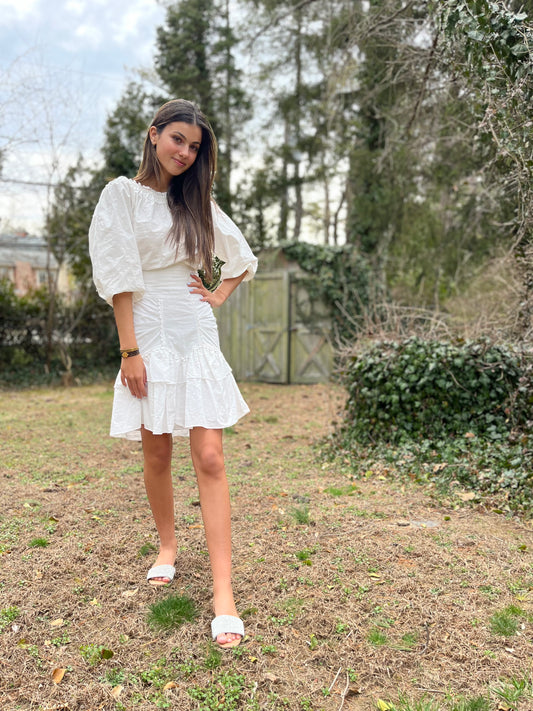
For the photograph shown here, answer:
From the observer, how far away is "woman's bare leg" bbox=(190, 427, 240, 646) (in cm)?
213

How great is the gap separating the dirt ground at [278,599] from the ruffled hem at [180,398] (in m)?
0.74

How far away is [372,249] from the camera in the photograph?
1135 centimetres

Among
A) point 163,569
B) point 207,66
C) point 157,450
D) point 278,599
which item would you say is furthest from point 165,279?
point 207,66

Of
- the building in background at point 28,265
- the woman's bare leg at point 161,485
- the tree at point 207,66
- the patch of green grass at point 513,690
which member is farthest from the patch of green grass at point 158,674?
the tree at point 207,66

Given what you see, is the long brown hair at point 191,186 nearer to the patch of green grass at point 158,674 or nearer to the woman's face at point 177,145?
the woman's face at point 177,145

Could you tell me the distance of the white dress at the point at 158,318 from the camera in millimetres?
2170

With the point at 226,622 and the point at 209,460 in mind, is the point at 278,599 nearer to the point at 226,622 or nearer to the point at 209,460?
the point at 226,622

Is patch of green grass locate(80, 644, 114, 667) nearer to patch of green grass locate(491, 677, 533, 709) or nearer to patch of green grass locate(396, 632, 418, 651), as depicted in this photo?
patch of green grass locate(396, 632, 418, 651)

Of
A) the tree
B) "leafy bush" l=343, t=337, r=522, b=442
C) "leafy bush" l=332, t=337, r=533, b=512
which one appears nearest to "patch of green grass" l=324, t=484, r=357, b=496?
"leafy bush" l=332, t=337, r=533, b=512

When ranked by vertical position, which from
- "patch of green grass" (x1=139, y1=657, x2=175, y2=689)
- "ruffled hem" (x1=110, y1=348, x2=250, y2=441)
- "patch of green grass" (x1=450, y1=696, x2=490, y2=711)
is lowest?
"patch of green grass" (x1=139, y1=657, x2=175, y2=689)

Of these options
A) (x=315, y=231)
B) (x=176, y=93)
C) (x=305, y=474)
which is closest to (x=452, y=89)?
(x=305, y=474)

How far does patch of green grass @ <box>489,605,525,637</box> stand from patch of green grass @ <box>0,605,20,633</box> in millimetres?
1797

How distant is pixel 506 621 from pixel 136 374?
5.47 feet

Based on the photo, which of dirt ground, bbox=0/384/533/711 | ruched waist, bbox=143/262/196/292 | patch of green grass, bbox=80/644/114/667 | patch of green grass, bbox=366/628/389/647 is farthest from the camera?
ruched waist, bbox=143/262/196/292
